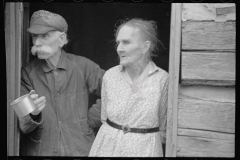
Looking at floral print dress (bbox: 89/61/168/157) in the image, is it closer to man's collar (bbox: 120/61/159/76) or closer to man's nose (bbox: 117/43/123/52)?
man's collar (bbox: 120/61/159/76)

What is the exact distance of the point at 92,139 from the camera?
246cm

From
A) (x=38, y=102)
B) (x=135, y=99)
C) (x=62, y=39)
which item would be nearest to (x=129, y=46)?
(x=135, y=99)

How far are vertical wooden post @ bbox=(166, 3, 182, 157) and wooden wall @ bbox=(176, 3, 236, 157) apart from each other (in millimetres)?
32

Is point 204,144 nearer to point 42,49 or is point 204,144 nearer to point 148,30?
point 148,30

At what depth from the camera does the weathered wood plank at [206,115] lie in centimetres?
212

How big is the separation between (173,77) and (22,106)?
996 millimetres

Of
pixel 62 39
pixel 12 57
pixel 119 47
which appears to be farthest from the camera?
pixel 62 39

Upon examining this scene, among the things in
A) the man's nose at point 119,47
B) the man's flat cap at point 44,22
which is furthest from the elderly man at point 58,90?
the man's nose at point 119,47

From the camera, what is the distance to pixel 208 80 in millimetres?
2117

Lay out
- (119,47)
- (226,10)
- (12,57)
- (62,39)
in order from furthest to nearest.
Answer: (62,39)
(119,47)
(12,57)
(226,10)

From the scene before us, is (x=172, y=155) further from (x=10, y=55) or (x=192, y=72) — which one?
(x=10, y=55)

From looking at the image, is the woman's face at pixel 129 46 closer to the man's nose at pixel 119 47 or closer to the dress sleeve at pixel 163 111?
the man's nose at pixel 119 47

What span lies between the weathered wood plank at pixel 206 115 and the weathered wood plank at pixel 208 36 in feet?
1.15

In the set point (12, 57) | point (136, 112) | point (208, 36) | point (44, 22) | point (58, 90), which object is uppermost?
point (44, 22)
